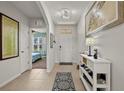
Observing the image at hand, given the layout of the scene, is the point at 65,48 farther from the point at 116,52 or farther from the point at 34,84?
the point at 116,52

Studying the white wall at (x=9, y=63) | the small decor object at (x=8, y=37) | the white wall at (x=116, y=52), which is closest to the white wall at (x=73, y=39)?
the white wall at (x=9, y=63)

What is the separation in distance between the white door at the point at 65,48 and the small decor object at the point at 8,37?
3.86m

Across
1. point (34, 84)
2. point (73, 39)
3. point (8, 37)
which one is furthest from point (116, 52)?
point (73, 39)

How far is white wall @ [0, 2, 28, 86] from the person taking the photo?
356 cm

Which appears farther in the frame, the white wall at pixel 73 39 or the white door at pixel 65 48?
the white door at pixel 65 48

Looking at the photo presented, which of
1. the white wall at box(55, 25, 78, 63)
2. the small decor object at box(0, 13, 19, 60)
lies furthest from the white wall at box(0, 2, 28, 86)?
the white wall at box(55, 25, 78, 63)

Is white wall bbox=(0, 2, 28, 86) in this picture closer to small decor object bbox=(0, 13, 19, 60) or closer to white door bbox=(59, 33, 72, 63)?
small decor object bbox=(0, 13, 19, 60)

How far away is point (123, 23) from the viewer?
1.77 meters

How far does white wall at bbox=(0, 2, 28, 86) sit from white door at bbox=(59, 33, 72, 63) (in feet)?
11.5

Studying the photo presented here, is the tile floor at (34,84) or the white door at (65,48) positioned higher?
the white door at (65,48)

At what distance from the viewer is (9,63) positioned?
4.00 m

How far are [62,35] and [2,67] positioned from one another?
5117mm

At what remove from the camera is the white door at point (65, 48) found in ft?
26.9

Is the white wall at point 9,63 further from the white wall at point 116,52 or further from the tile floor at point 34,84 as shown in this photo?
the white wall at point 116,52
